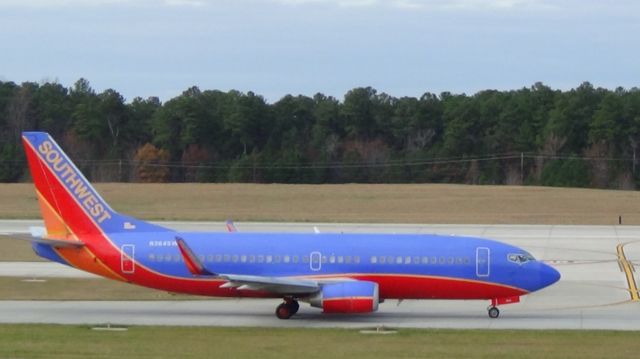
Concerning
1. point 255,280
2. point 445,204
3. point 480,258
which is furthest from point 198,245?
point 445,204

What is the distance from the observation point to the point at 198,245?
3519 cm

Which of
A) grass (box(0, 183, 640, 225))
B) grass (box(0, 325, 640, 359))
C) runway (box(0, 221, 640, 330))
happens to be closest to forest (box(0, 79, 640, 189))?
grass (box(0, 183, 640, 225))

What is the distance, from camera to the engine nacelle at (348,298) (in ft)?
111

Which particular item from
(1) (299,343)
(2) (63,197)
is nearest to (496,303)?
(1) (299,343)

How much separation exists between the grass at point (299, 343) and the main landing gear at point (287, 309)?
9.02 feet

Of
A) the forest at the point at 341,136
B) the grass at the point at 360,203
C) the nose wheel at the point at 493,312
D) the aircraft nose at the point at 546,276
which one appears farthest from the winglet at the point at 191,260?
the forest at the point at 341,136

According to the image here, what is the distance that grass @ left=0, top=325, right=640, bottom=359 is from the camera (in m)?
27.1

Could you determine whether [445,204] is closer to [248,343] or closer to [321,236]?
[321,236]

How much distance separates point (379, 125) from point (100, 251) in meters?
102

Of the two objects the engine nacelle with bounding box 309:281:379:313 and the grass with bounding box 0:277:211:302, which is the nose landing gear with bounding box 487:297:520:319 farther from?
the grass with bounding box 0:277:211:302

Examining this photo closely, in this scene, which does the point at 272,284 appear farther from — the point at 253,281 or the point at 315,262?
the point at 315,262

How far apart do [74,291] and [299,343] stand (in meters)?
13.6

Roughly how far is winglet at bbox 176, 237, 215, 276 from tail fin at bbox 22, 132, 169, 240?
9.43 ft

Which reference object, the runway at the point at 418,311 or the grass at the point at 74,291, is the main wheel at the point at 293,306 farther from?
the grass at the point at 74,291
